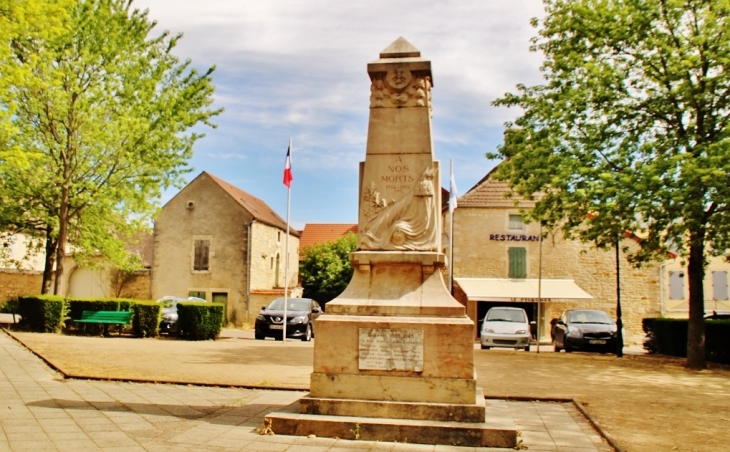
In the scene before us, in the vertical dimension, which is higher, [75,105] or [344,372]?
[75,105]

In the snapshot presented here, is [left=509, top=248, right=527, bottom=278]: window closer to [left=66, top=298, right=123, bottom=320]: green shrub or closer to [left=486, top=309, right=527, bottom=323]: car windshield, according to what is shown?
[left=486, top=309, right=527, bottom=323]: car windshield

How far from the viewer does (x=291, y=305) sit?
21.7 m

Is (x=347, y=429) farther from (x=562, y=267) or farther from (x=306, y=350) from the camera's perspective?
(x=562, y=267)

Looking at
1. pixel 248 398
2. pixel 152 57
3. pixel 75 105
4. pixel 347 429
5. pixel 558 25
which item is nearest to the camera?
pixel 347 429

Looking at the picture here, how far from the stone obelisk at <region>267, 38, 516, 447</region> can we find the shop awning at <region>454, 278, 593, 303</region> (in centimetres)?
2164

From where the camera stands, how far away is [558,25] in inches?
637

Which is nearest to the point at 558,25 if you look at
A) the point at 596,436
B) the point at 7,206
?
the point at 596,436

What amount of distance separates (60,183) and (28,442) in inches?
647

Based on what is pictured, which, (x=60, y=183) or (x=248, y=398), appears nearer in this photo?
(x=248, y=398)

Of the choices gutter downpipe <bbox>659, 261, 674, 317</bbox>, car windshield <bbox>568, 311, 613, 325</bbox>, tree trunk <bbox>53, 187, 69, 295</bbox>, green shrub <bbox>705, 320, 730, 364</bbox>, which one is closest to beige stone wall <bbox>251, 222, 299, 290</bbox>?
tree trunk <bbox>53, 187, 69, 295</bbox>

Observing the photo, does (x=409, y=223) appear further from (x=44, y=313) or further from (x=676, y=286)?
(x=676, y=286)

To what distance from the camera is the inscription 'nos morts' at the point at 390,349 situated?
6547 mm

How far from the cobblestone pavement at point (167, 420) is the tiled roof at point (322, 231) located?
40608 millimetres

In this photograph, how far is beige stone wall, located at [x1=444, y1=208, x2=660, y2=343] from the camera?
1188 inches
